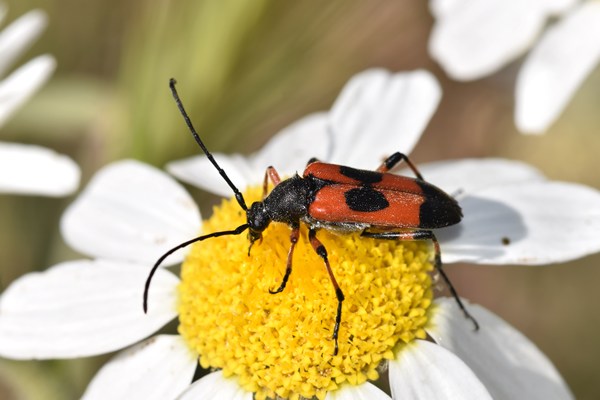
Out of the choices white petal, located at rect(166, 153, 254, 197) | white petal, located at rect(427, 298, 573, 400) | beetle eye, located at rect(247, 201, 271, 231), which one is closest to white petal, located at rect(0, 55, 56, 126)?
white petal, located at rect(166, 153, 254, 197)

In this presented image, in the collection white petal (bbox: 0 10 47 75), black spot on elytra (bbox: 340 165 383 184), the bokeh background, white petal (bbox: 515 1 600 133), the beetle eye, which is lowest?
the bokeh background

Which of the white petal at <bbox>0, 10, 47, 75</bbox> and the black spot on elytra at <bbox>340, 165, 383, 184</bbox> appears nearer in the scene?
the black spot on elytra at <bbox>340, 165, 383, 184</bbox>

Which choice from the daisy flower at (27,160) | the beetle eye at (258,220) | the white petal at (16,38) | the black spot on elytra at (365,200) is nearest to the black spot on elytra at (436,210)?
the black spot on elytra at (365,200)

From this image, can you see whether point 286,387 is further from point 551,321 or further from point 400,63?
point 400,63

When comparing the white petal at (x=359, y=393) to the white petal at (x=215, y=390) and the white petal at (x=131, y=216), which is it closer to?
the white petal at (x=215, y=390)

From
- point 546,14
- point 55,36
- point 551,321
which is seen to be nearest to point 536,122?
point 546,14

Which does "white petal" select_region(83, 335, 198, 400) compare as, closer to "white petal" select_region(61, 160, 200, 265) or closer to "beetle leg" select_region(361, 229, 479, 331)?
"white petal" select_region(61, 160, 200, 265)

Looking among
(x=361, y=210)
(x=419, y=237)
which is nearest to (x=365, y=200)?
(x=361, y=210)
